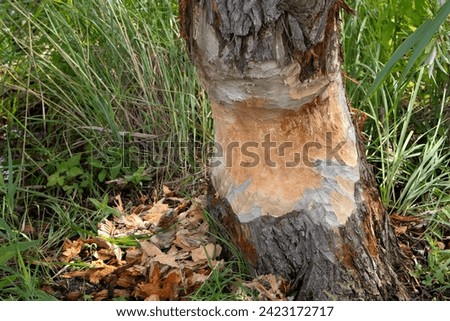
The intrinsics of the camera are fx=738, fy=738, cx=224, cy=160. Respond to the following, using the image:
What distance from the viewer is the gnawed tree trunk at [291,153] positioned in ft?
6.98

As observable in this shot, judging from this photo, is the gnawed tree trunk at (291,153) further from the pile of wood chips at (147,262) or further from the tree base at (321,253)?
the pile of wood chips at (147,262)

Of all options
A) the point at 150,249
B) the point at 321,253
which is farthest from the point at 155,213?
the point at 321,253

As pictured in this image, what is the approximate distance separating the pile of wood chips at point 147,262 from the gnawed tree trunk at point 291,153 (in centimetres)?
14

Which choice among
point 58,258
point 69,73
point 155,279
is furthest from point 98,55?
point 155,279

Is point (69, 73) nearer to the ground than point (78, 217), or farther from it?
farther from it

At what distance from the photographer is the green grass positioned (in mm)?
3039

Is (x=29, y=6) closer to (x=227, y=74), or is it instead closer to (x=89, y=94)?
→ (x=89, y=94)

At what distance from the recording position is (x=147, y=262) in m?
2.70

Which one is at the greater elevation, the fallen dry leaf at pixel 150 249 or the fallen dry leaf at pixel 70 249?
the fallen dry leaf at pixel 150 249

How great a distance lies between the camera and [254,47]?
6.95 feet

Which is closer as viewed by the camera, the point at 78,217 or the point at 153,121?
the point at 78,217

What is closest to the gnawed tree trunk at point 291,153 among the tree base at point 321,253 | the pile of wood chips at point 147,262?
the tree base at point 321,253

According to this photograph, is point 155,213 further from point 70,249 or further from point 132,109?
point 132,109

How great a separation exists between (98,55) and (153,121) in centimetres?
39
